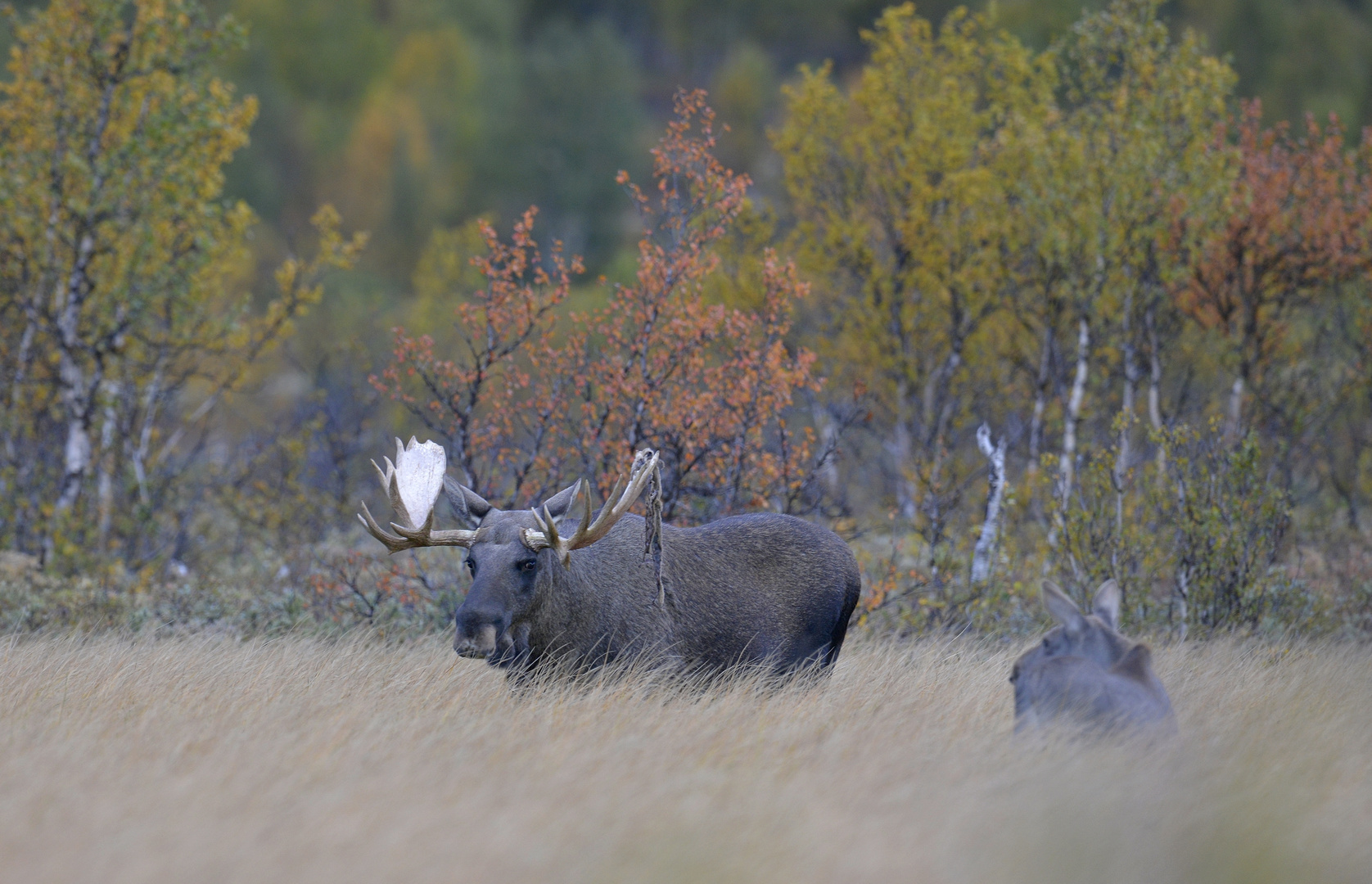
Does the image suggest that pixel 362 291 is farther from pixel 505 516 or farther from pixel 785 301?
pixel 505 516

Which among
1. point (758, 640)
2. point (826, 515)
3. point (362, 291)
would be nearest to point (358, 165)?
point (362, 291)

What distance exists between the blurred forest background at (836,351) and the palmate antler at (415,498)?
2.29 metres

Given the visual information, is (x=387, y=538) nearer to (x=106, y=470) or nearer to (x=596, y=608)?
(x=596, y=608)

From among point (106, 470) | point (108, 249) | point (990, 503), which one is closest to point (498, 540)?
point (990, 503)

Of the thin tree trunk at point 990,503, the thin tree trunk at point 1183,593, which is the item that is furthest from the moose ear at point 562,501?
the thin tree trunk at point 1183,593

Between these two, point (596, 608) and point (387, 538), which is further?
point (596, 608)

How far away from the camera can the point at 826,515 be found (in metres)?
11.5

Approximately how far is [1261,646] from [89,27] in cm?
1307

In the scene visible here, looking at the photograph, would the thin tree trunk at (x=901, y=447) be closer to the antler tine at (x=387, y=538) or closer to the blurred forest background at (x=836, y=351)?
the blurred forest background at (x=836, y=351)

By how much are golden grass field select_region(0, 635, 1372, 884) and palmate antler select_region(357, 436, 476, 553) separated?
2.65ft

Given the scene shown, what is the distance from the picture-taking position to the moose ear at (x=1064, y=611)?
5730 millimetres

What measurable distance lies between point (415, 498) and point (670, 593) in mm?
1617

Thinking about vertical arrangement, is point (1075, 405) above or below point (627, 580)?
above

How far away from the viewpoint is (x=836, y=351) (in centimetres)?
1878
